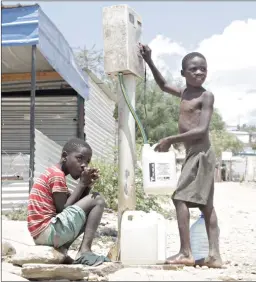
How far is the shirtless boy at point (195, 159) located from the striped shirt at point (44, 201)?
2.48 feet

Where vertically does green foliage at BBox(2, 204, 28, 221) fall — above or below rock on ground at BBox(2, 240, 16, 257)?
above

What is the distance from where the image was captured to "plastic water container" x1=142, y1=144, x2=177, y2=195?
3852mm

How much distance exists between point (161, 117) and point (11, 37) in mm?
22457

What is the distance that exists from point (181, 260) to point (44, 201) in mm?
1057

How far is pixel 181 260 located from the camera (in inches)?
150

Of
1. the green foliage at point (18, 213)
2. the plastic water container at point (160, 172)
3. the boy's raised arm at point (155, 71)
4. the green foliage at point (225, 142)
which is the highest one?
the green foliage at point (225, 142)

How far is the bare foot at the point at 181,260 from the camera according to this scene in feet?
12.4

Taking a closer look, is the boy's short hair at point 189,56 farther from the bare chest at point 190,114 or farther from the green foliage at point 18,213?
the green foliage at point 18,213

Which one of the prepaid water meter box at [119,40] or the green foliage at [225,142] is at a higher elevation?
the green foliage at [225,142]

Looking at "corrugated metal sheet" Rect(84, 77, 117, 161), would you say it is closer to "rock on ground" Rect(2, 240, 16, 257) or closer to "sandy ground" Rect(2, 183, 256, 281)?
"sandy ground" Rect(2, 183, 256, 281)

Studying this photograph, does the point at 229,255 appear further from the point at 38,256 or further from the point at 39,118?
the point at 39,118

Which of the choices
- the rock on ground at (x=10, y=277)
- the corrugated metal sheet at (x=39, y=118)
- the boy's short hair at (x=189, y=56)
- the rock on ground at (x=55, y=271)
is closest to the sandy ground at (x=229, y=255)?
the rock on ground at (x=55, y=271)

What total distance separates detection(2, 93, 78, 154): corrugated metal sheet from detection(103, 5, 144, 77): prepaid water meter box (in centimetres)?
554

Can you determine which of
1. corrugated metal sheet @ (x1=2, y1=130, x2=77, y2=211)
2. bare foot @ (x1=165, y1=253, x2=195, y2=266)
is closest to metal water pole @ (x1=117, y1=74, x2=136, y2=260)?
bare foot @ (x1=165, y1=253, x2=195, y2=266)
